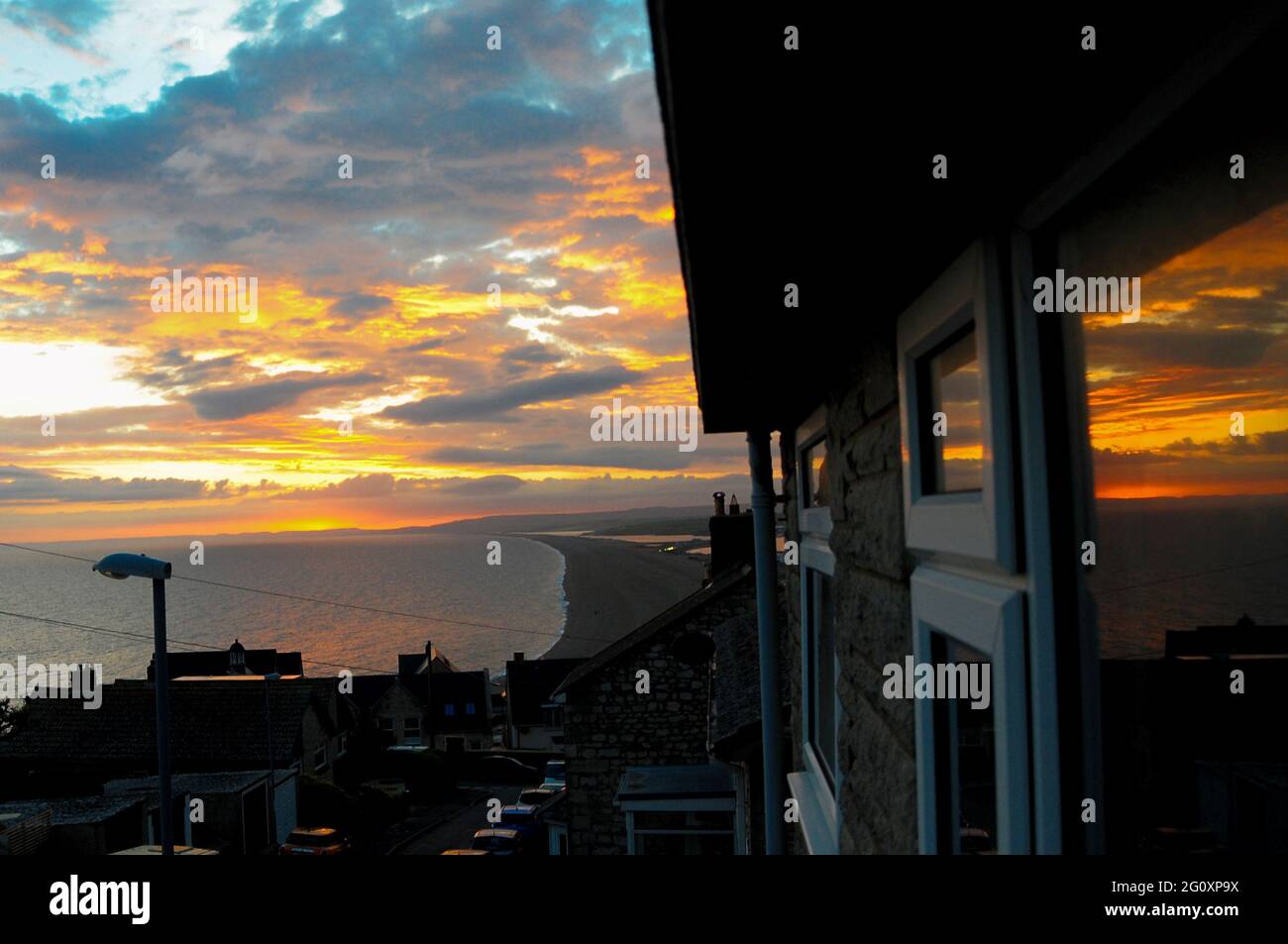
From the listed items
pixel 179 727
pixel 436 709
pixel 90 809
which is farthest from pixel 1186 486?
pixel 436 709

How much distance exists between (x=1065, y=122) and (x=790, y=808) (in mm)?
5481

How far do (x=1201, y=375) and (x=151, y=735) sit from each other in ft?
132

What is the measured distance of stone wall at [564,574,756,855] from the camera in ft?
49.4

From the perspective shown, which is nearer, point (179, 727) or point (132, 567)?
point (132, 567)

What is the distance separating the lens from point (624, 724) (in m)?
15.2

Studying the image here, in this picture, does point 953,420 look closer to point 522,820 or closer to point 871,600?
point 871,600

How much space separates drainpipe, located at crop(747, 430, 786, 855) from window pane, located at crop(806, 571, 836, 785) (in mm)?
852

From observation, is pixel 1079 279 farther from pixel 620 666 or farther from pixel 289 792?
pixel 289 792

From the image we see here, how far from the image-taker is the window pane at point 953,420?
1.99 m

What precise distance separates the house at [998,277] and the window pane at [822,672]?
1.84 metres

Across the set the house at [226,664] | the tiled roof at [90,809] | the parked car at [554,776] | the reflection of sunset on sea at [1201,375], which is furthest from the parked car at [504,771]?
the reflection of sunset on sea at [1201,375]

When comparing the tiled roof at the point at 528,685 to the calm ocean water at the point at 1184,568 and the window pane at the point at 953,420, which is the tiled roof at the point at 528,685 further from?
the calm ocean water at the point at 1184,568

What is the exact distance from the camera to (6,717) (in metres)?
48.7
